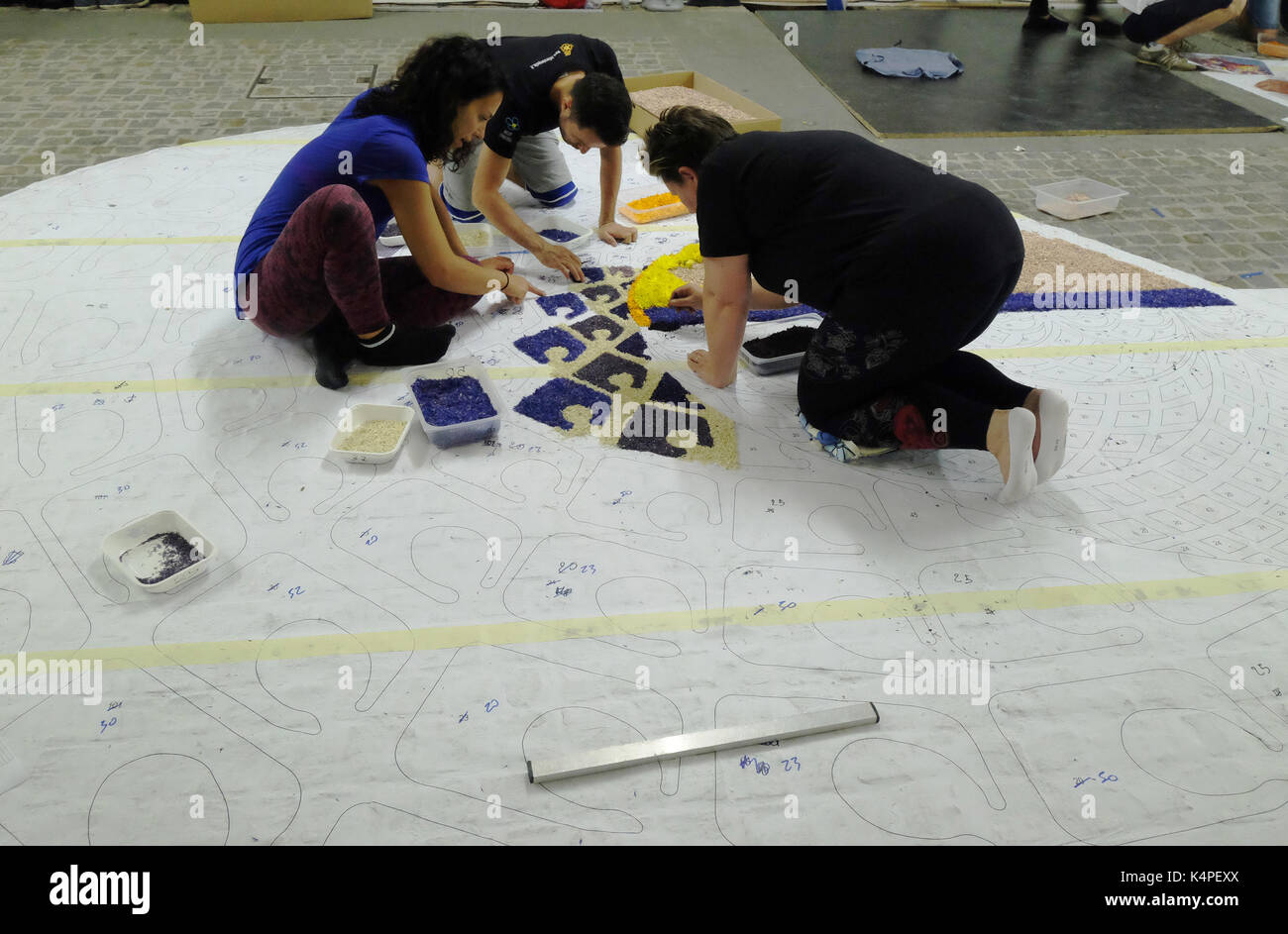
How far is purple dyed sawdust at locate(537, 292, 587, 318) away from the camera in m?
2.59

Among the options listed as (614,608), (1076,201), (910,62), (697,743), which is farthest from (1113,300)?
(910,62)

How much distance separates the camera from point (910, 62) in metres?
5.35

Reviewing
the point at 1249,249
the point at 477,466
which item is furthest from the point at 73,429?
the point at 1249,249

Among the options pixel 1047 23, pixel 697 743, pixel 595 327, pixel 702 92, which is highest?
pixel 1047 23

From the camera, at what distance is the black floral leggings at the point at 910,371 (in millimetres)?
1879

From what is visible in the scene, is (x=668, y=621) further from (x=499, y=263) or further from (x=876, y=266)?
(x=499, y=263)

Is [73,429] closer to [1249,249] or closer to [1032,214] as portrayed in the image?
[1032,214]

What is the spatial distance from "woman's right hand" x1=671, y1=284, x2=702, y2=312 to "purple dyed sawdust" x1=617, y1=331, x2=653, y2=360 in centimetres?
16

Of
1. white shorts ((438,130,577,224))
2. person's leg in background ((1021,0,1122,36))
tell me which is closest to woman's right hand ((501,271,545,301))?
white shorts ((438,130,577,224))

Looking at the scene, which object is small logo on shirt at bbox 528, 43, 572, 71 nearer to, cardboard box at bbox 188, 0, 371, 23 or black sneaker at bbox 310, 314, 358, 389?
black sneaker at bbox 310, 314, 358, 389

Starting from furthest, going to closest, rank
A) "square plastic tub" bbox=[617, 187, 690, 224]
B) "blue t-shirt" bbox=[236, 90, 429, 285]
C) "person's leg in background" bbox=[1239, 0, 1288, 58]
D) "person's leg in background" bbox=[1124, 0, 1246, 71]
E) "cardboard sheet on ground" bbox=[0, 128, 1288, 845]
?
"person's leg in background" bbox=[1239, 0, 1288, 58], "person's leg in background" bbox=[1124, 0, 1246, 71], "square plastic tub" bbox=[617, 187, 690, 224], "blue t-shirt" bbox=[236, 90, 429, 285], "cardboard sheet on ground" bbox=[0, 128, 1288, 845]

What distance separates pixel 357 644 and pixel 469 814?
0.43m

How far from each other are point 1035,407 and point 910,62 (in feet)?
14.0

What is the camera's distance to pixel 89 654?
1558mm
